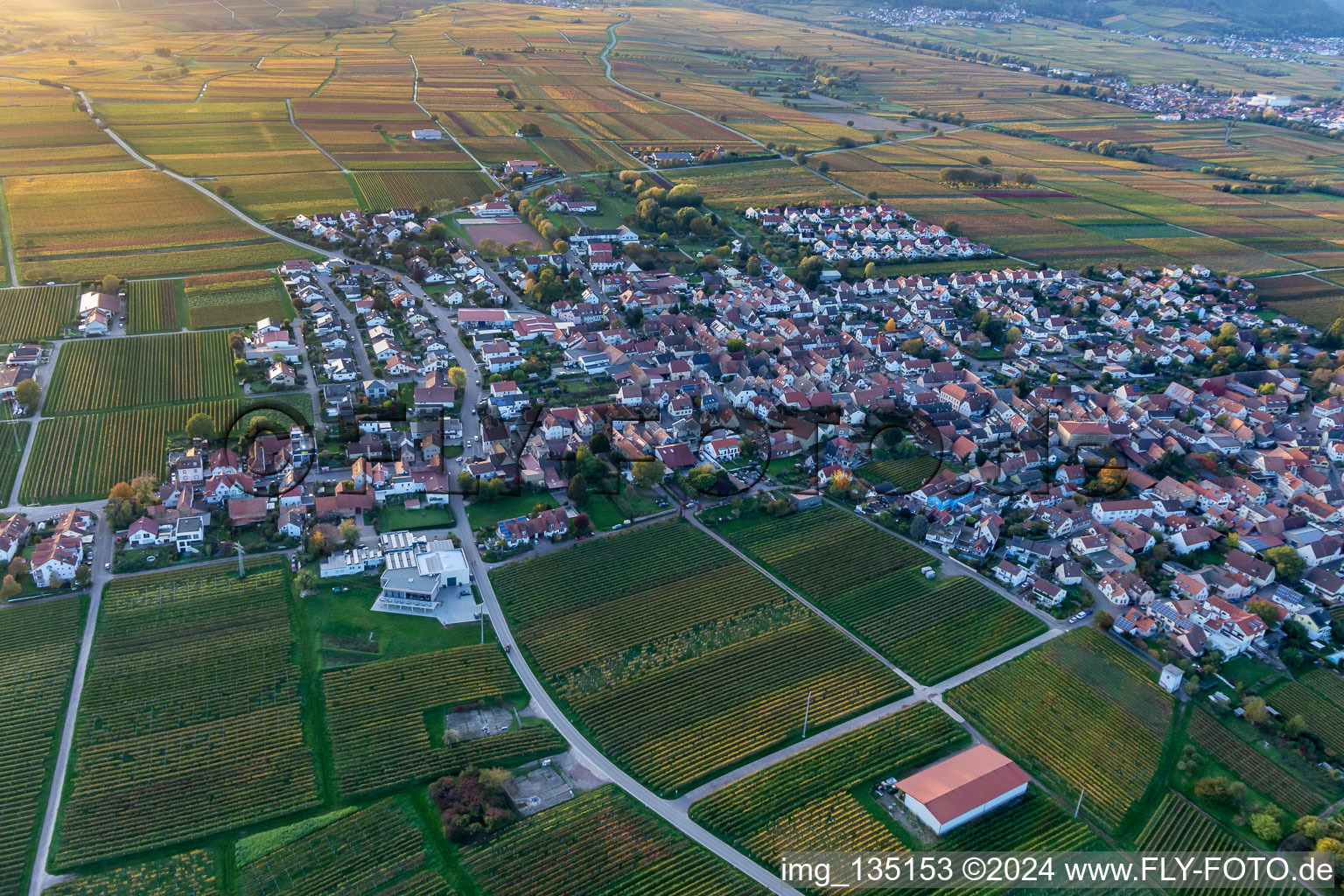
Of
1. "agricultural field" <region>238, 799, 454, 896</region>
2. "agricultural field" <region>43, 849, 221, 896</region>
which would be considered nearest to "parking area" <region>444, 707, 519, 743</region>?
"agricultural field" <region>238, 799, 454, 896</region>

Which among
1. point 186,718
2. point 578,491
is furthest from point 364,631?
point 578,491

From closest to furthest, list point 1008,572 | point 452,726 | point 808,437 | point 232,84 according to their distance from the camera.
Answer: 1. point 452,726
2. point 1008,572
3. point 808,437
4. point 232,84

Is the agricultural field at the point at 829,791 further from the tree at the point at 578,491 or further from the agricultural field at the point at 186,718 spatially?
the tree at the point at 578,491

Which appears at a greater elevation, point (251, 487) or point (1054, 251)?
point (1054, 251)

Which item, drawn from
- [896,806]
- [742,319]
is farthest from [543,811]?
[742,319]

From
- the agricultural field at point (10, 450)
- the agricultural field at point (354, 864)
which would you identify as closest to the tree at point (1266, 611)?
the agricultural field at point (354, 864)

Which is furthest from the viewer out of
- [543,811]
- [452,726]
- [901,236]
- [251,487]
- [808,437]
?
[901,236]

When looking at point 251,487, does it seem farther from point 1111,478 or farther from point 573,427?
point 1111,478
